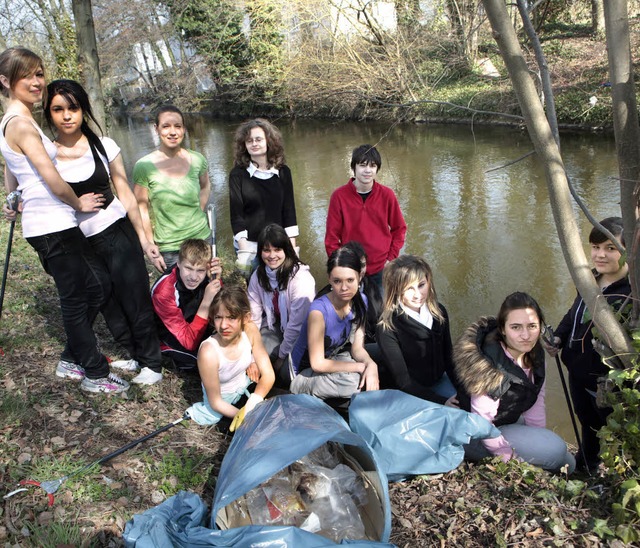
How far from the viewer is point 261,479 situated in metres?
1.97

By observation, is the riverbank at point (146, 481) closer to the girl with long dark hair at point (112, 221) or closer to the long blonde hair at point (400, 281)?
the girl with long dark hair at point (112, 221)

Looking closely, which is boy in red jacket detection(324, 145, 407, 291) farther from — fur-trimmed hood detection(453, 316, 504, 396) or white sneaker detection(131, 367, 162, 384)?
white sneaker detection(131, 367, 162, 384)

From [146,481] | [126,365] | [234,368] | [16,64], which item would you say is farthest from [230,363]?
[16,64]

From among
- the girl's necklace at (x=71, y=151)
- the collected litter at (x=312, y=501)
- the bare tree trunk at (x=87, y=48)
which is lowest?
the collected litter at (x=312, y=501)

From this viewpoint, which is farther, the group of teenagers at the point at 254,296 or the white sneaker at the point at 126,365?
the white sneaker at the point at 126,365

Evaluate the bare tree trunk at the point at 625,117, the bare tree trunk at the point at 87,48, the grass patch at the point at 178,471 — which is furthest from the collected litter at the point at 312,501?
the bare tree trunk at the point at 87,48

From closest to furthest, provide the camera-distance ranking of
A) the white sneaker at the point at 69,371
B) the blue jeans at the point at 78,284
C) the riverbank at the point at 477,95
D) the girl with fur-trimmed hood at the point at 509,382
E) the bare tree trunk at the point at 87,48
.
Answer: the girl with fur-trimmed hood at the point at 509,382
the blue jeans at the point at 78,284
the white sneaker at the point at 69,371
the bare tree trunk at the point at 87,48
the riverbank at the point at 477,95

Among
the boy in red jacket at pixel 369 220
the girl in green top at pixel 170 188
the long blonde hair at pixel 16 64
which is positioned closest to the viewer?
the long blonde hair at pixel 16 64

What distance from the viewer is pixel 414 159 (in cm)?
1138

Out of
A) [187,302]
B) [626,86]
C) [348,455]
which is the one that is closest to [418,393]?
[348,455]

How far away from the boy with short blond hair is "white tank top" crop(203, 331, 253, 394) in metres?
0.39

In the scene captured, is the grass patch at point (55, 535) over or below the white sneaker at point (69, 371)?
below

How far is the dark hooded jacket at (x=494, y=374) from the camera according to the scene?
2.62 metres

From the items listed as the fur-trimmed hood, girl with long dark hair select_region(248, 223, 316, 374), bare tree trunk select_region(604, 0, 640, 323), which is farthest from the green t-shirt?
bare tree trunk select_region(604, 0, 640, 323)
